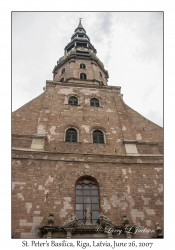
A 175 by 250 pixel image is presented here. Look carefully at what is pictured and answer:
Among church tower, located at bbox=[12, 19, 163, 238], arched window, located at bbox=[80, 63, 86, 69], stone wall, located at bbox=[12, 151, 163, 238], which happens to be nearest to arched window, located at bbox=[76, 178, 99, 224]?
church tower, located at bbox=[12, 19, 163, 238]

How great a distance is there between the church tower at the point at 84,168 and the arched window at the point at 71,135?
0.06 metres

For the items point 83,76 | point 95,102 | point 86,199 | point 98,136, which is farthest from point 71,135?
point 83,76

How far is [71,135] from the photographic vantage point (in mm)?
13617

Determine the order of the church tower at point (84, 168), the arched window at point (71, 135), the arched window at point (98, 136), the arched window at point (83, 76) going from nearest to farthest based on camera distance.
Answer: the church tower at point (84, 168) < the arched window at point (71, 135) < the arched window at point (98, 136) < the arched window at point (83, 76)

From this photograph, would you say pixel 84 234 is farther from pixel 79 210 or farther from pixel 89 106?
pixel 89 106

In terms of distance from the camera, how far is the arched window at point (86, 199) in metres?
Answer: 10.5

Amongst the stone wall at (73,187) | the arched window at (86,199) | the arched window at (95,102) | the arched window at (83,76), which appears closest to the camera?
the stone wall at (73,187)

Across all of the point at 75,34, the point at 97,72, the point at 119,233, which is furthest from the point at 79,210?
the point at 75,34

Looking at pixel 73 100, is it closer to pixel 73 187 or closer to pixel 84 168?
pixel 84 168

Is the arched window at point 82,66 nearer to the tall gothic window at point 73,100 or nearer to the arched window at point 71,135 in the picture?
the tall gothic window at point 73,100

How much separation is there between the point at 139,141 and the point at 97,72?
30.9 ft

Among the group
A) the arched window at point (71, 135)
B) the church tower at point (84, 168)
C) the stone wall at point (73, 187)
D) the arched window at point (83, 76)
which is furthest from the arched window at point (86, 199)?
the arched window at point (83, 76)

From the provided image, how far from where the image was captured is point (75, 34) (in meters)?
31.5

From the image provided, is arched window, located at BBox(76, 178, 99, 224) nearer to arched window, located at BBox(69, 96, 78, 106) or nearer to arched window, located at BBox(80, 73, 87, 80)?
arched window, located at BBox(69, 96, 78, 106)
